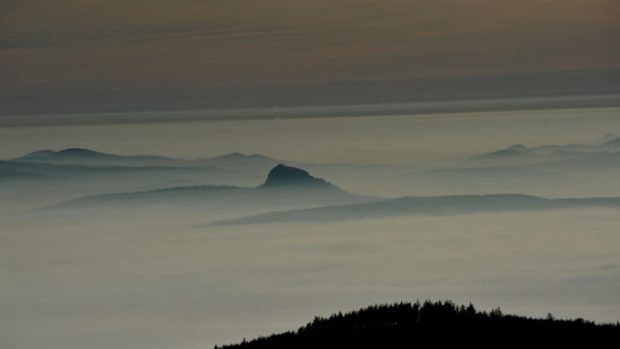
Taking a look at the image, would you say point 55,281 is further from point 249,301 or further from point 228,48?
point 228,48

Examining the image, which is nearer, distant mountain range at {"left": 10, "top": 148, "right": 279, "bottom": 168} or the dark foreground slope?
the dark foreground slope

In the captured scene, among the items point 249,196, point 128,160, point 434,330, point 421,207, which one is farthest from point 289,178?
point 434,330

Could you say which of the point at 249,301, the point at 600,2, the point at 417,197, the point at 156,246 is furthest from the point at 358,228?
the point at 600,2

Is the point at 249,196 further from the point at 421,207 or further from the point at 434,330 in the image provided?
the point at 434,330

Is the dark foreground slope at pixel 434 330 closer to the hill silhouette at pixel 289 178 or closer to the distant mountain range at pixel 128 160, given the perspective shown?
the hill silhouette at pixel 289 178

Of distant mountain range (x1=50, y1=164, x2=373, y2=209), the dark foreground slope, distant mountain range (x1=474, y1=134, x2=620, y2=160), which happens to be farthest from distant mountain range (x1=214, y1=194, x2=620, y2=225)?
the dark foreground slope

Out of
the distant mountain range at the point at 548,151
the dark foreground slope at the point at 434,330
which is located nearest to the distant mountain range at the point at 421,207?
the distant mountain range at the point at 548,151

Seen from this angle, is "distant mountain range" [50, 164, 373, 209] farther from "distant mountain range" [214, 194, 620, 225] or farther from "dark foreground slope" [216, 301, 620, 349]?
"dark foreground slope" [216, 301, 620, 349]
